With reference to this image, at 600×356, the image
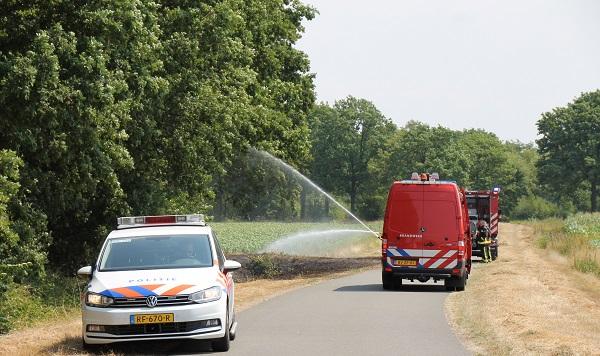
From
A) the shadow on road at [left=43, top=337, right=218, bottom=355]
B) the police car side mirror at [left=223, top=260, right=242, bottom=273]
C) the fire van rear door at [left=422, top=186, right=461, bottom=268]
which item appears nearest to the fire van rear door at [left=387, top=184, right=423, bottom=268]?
the fire van rear door at [left=422, top=186, right=461, bottom=268]

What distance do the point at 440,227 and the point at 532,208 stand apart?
402 ft

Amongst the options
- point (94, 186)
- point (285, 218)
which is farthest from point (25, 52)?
point (285, 218)

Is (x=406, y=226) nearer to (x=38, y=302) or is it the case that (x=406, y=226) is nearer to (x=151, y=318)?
(x=38, y=302)

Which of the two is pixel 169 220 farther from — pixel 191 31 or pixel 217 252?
pixel 191 31

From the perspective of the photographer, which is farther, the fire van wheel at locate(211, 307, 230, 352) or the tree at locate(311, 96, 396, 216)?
the tree at locate(311, 96, 396, 216)

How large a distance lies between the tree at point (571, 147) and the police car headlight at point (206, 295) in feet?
376

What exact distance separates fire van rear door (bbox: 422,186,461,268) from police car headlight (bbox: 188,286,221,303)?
494 inches

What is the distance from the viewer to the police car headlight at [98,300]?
13672 mm

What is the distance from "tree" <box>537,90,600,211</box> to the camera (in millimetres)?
126562

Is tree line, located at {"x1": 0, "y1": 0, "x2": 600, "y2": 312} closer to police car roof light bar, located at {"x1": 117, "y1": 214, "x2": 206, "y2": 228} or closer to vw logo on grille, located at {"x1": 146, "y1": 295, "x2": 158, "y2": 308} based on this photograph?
police car roof light bar, located at {"x1": 117, "y1": 214, "x2": 206, "y2": 228}

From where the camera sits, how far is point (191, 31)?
28641 mm

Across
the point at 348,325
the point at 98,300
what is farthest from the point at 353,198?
the point at 98,300

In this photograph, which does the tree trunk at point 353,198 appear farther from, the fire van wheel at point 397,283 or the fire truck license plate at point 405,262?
the fire truck license plate at point 405,262

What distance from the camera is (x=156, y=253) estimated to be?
15.1 m
